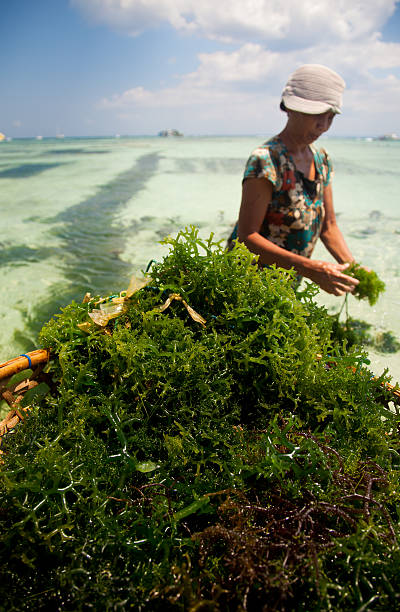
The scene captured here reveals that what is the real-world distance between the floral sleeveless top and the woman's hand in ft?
1.80

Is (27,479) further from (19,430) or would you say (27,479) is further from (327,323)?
(327,323)

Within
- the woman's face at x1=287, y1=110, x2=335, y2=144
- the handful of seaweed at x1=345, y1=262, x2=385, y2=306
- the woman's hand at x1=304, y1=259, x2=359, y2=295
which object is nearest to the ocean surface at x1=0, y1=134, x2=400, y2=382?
the handful of seaweed at x1=345, y1=262, x2=385, y2=306

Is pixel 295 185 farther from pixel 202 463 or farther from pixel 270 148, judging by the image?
pixel 202 463

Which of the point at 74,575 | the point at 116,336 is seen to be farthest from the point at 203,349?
the point at 74,575

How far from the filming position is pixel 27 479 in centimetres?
106

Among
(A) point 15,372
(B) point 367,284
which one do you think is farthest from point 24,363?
(B) point 367,284

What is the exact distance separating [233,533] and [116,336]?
76 cm

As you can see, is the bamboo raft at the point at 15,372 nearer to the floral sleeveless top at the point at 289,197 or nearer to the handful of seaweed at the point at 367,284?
the floral sleeveless top at the point at 289,197

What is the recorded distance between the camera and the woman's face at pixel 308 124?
261cm

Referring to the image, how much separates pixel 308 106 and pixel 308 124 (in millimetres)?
122

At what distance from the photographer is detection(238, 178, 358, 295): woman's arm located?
7.95ft

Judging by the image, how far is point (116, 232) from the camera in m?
8.22

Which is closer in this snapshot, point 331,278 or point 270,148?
point 331,278

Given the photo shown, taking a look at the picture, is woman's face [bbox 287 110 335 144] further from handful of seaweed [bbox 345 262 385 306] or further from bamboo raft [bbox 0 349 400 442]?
bamboo raft [bbox 0 349 400 442]
